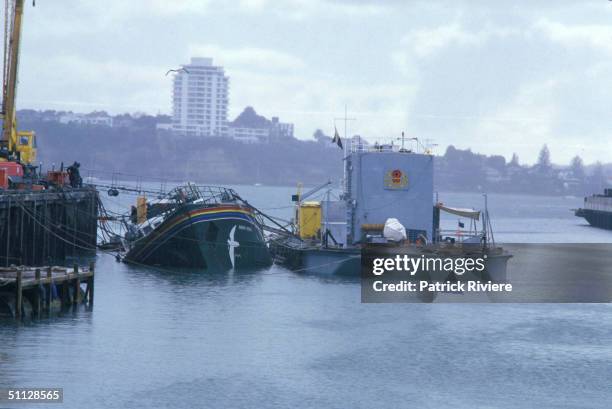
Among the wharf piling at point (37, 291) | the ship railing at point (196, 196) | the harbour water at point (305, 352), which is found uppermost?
the ship railing at point (196, 196)

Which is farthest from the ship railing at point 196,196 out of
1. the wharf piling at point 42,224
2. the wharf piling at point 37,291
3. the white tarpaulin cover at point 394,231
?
the wharf piling at point 37,291

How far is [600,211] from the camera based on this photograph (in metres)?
158

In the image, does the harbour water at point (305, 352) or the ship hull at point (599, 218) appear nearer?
the harbour water at point (305, 352)

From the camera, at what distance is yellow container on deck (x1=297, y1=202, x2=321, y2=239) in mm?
65750

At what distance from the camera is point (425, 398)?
110 feet

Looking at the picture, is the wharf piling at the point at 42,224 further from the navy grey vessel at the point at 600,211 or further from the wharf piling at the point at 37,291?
the navy grey vessel at the point at 600,211

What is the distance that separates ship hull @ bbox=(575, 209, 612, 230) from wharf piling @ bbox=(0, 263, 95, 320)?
12017cm

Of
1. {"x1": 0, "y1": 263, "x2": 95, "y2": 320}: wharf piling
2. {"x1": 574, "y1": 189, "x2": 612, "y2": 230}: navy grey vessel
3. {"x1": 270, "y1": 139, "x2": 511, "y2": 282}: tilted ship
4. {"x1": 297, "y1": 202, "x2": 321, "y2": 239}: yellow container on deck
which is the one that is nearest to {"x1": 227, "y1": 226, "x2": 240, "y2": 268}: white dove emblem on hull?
{"x1": 270, "y1": 139, "x2": 511, "y2": 282}: tilted ship

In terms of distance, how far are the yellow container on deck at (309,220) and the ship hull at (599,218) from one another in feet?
318

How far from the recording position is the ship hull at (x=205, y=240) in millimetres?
59094

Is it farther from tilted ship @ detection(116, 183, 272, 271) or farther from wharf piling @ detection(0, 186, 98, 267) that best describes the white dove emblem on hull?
wharf piling @ detection(0, 186, 98, 267)

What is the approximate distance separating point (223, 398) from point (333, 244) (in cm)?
2765

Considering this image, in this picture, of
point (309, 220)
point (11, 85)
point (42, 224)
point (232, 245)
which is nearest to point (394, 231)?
point (232, 245)

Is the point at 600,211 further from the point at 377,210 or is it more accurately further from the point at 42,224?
the point at 42,224
